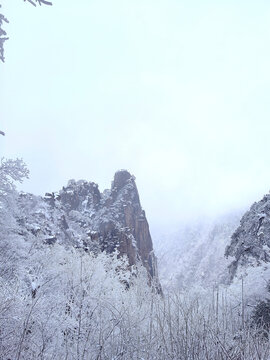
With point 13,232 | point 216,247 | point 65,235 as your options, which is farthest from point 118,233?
point 216,247

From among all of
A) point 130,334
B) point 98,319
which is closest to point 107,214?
point 98,319

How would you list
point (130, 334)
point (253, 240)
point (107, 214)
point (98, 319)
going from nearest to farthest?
point (130, 334) → point (98, 319) → point (253, 240) → point (107, 214)

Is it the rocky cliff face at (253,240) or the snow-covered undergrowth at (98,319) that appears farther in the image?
the rocky cliff face at (253,240)

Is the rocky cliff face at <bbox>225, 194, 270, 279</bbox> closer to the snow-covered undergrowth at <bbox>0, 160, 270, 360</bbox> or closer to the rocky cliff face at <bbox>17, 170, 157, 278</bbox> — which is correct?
the snow-covered undergrowth at <bbox>0, 160, 270, 360</bbox>

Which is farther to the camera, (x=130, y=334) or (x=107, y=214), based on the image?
(x=107, y=214)

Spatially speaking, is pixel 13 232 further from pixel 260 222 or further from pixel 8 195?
pixel 260 222

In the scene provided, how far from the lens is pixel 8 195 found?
1462 centimetres

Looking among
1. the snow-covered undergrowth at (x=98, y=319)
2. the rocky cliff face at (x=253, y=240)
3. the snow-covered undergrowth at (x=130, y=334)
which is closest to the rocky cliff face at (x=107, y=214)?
the rocky cliff face at (x=253, y=240)

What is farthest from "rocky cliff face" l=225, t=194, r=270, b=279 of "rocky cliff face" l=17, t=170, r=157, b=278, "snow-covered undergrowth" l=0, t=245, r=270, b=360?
"rocky cliff face" l=17, t=170, r=157, b=278

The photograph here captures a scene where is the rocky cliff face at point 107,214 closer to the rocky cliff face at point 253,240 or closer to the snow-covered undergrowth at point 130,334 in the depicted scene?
the rocky cliff face at point 253,240

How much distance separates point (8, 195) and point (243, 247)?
56.4ft

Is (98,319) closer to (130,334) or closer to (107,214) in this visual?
(130,334)

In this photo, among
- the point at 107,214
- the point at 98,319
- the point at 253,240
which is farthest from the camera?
the point at 107,214

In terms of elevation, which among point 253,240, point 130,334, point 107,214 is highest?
point 107,214
